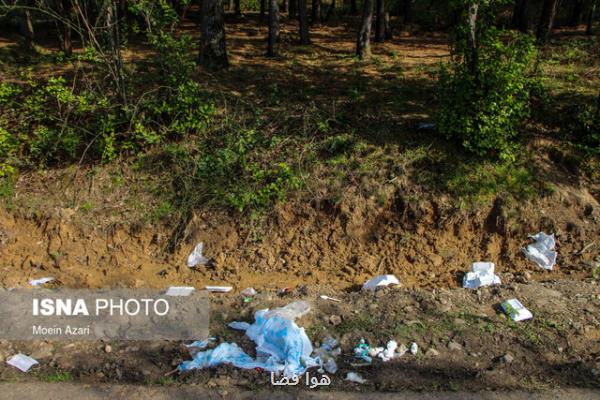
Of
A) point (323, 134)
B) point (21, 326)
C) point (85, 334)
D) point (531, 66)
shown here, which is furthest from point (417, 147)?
point (21, 326)

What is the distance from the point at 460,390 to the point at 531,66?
6.65 metres

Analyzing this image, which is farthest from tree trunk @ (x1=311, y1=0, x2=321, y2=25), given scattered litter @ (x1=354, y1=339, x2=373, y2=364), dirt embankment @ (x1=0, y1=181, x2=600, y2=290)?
scattered litter @ (x1=354, y1=339, x2=373, y2=364)

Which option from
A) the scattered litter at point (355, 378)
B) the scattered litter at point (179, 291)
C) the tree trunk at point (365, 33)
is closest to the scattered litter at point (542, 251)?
the scattered litter at point (355, 378)

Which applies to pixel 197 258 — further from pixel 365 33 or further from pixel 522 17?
pixel 522 17

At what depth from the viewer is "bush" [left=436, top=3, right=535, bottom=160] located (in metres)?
7.18

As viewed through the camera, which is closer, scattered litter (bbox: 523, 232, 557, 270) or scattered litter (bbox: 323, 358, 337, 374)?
scattered litter (bbox: 323, 358, 337, 374)

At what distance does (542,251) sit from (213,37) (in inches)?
270

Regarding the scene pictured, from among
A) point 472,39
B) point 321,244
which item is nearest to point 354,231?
point 321,244

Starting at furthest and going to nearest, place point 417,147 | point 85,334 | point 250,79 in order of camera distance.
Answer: point 250,79 → point 417,147 → point 85,334

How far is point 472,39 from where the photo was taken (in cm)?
741

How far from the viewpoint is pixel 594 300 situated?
5.98 meters

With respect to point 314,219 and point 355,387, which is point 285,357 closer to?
point 355,387

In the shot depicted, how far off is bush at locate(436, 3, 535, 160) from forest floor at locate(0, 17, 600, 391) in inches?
14.3

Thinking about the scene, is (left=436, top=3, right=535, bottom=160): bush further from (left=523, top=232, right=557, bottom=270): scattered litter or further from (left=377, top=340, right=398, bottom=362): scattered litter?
(left=377, top=340, right=398, bottom=362): scattered litter
